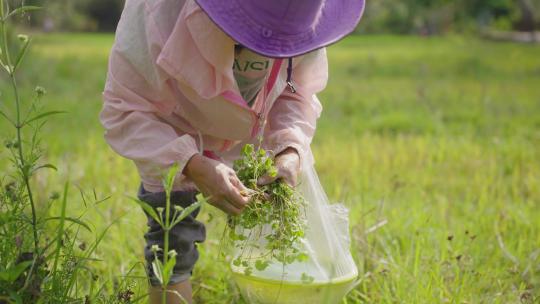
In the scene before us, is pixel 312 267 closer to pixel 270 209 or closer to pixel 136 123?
pixel 270 209

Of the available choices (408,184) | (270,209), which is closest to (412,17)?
(408,184)

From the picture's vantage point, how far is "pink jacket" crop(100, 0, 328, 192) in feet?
5.47

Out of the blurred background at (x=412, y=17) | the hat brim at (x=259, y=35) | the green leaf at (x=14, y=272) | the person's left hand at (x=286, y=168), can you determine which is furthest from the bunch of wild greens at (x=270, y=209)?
the blurred background at (x=412, y=17)

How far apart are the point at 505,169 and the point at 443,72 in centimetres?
486

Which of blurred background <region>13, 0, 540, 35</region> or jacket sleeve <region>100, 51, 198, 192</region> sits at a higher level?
jacket sleeve <region>100, 51, 198, 192</region>

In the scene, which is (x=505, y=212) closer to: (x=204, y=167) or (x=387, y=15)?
(x=204, y=167)

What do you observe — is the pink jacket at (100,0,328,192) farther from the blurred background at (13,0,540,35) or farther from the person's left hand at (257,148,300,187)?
the blurred background at (13,0,540,35)

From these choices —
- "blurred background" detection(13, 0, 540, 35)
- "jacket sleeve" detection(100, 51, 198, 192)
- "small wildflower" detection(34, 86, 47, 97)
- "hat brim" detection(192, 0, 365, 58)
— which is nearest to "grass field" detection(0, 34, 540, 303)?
"jacket sleeve" detection(100, 51, 198, 192)

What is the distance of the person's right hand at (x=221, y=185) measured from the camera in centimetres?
157

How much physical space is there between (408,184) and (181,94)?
1727 millimetres


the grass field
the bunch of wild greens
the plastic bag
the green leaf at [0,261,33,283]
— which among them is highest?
the green leaf at [0,261,33,283]

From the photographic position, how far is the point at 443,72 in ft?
27.3

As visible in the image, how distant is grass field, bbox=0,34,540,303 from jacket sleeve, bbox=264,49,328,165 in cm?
35

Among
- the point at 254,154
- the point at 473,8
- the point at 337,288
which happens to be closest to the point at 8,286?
the point at 254,154
